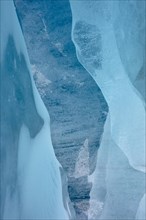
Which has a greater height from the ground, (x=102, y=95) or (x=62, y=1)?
(x=62, y=1)

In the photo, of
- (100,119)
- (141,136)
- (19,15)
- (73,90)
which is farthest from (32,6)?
(141,136)

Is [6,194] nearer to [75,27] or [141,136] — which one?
[141,136]

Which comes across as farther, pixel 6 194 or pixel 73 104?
pixel 73 104

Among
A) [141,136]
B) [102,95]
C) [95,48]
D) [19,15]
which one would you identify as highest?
[19,15]
